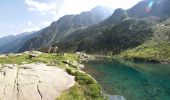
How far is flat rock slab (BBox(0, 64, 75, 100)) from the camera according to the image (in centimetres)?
4166

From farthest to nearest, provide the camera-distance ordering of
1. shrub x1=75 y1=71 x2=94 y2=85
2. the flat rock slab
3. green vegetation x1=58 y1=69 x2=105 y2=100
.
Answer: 1. shrub x1=75 y1=71 x2=94 y2=85
2. green vegetation x1=58 y1=69 x2=105 y2=100
3. the flat rock slab

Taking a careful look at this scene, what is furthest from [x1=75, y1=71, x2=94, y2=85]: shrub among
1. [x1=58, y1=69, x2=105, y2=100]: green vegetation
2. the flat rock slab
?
the flat rock slab

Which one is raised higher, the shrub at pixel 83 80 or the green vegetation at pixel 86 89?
the shrub at pixel 83 80

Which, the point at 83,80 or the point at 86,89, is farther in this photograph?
the point at 83,80

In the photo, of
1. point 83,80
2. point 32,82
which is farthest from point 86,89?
point 32,82

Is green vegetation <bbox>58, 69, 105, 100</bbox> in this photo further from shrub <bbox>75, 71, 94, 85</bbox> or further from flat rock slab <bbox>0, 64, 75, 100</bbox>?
flat rock slab <bbox>0, 64, 75, 100</bbox>

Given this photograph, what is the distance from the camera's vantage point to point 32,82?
45.3 metres

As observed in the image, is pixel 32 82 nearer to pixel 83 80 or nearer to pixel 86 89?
pixel 86 89

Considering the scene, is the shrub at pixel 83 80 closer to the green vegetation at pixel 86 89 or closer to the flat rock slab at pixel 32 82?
the green vegetation at pixel 86 89

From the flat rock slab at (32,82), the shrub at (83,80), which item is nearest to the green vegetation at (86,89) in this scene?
the shrub at (83,80)

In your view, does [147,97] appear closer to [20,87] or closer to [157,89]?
[157,89]

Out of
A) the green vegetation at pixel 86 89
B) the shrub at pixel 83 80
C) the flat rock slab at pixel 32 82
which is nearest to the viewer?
the flat rock slab at pixel 32 82

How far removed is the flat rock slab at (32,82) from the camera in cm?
4166

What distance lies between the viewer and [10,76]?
46.0 m
